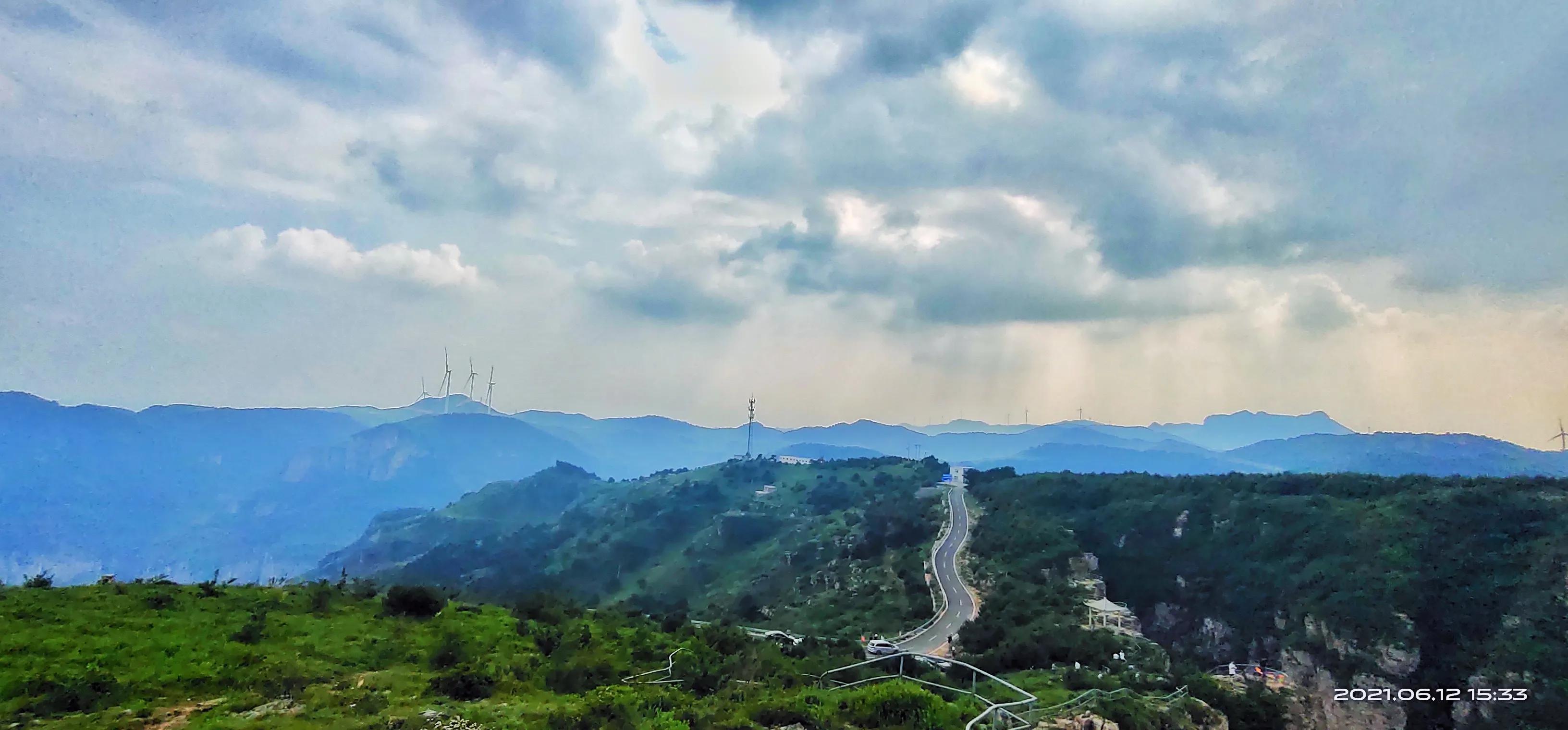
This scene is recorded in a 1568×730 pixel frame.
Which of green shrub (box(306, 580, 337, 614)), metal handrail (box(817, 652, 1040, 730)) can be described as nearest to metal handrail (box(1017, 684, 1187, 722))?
metal handrail (box(817, 652, 1040, 730))

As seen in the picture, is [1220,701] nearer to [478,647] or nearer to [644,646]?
[644,646]

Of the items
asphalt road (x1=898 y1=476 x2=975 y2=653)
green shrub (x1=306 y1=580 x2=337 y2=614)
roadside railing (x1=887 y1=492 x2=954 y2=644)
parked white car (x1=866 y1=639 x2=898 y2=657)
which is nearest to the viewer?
green shrub (x1=306 y1=580 x2=337 y2=614)

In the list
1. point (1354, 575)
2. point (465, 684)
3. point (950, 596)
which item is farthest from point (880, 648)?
point (1354, 575)

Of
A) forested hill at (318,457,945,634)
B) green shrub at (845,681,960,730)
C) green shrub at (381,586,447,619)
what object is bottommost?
forested hill at (318,457,945,634)

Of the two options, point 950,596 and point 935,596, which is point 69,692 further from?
point 950,596

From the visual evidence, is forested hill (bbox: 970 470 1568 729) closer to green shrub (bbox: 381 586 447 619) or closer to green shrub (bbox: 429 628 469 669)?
green shrub (bbox: 429 628 469 669)

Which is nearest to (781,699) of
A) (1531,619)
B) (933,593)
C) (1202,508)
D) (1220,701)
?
(1220,701)
